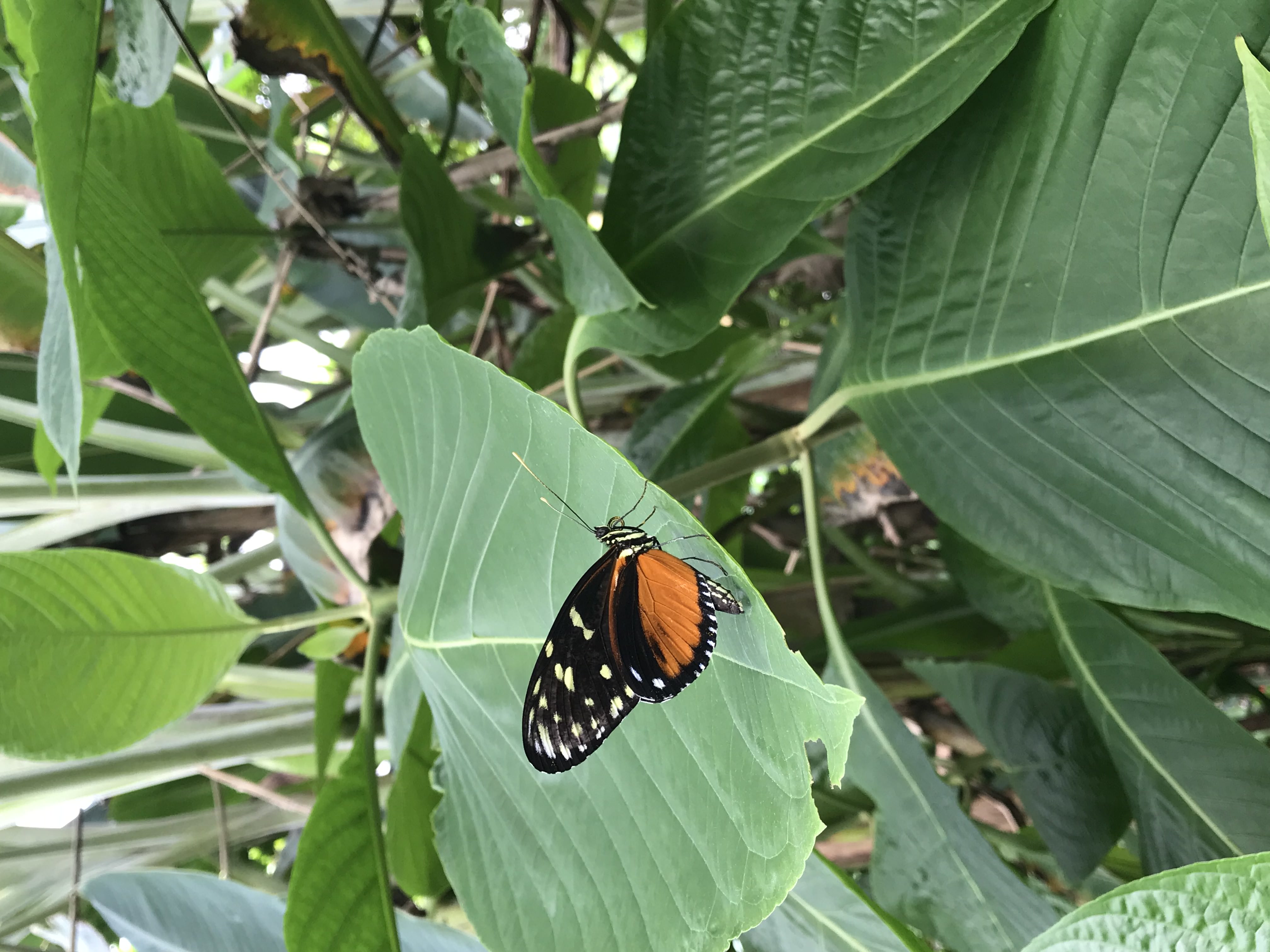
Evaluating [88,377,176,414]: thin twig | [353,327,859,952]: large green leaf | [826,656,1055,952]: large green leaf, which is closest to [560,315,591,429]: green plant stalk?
[353,327,859,952]: large green leaf

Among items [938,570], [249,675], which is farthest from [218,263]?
[938,570]

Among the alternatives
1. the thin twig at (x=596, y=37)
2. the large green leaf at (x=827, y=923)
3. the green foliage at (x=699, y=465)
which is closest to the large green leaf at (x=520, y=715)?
the green foliage at (x=699, y=465)

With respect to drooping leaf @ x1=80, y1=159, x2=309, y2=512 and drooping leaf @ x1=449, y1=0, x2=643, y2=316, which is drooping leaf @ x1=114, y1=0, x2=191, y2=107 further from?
drooping leaf @ x1=449, y1=0, x2=643, y2=316

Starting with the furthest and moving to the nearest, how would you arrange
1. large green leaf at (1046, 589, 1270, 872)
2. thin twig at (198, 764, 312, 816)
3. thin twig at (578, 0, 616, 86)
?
thin twig at (198, 764, 312, 816) → thin twig at (578, 0, 616, 86) → large green leaf at (1046, 589, 1270, 872)

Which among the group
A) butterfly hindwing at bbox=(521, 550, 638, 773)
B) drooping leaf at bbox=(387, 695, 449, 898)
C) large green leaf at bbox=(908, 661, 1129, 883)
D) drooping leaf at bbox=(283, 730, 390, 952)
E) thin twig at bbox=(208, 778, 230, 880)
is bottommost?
thin twig at bbox=(208, 778, 230, 880)

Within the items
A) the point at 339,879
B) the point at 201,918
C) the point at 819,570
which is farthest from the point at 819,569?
the point at 201,918

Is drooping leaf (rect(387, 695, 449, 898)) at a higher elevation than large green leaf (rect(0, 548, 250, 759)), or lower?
lower

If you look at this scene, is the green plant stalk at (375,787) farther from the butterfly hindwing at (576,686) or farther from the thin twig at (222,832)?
the thin twig at (222,832)

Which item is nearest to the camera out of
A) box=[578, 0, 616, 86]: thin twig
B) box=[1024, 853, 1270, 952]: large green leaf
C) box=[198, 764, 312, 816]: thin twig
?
box=[1024, 853, 1270, 952]: large green leaf
